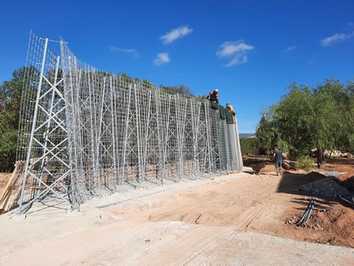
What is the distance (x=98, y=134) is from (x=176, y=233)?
4.44 metres

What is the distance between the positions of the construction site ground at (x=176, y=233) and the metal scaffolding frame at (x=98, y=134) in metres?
1.01

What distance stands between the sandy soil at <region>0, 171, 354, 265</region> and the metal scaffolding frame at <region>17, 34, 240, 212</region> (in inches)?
39.7

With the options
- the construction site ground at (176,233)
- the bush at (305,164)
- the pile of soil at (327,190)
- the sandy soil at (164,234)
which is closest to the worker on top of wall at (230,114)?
the bush at (305,164)

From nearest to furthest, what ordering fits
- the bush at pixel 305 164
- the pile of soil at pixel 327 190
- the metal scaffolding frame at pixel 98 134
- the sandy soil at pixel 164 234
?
the sandy soil at pixel 164 234
the metal scaffolding frame at pixel 98 134
the pile of soil at pixel 327 190
the bush at pixel 305 164

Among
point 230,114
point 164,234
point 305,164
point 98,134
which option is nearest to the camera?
point 164,234

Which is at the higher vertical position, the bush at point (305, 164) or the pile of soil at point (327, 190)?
the bush at point (305, 164)

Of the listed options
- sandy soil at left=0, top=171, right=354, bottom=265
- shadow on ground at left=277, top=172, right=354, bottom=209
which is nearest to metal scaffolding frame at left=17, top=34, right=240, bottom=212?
sandy soil at left=0, top=171, right=354, bottom=265

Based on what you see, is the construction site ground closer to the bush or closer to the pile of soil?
the pile of soil

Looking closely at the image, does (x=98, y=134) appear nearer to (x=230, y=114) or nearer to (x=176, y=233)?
(x=176, y=233)

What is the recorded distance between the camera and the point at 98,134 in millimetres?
8617

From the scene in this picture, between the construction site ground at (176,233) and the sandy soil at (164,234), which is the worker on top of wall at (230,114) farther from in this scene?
the construction site ground at (176,233)

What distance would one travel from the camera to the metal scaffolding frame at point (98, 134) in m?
6.92

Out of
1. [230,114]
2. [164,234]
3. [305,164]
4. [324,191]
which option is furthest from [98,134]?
[305,164]

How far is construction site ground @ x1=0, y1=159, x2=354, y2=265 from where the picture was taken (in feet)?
13.3
